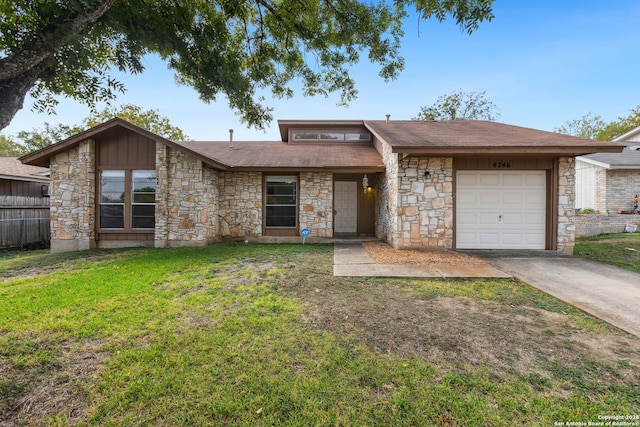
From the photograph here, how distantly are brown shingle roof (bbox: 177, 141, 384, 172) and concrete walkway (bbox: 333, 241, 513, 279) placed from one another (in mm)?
3791

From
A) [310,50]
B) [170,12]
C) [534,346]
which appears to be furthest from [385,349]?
[170,12]

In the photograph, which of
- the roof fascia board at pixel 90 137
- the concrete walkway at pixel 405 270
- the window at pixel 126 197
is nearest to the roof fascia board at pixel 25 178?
the roof fascia board at pixel 90 137

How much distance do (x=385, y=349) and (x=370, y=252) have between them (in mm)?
4734

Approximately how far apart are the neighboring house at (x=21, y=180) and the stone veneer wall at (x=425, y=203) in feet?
46.7

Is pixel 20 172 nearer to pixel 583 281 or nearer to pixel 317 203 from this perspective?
pixel 317 203

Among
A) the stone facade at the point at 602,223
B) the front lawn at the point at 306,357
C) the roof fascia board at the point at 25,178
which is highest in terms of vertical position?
the roof fascia board at the point at 25,178

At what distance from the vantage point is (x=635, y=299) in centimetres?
392

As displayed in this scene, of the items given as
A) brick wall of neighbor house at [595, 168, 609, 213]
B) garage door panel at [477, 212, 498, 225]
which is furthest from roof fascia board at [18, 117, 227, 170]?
brick wall of neighbor house at [595, 168, 609, 213]

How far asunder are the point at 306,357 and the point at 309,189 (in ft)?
23.3

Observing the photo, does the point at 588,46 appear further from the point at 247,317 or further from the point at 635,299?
the point at 247,317

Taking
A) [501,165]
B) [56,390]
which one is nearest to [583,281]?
[501,165]

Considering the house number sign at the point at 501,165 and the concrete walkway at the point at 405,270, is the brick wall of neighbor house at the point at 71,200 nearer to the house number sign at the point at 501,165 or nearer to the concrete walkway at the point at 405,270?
the concrete walkway at the point at 405,270

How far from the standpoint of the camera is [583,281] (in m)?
4.80

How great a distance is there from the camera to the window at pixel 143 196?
8289 mm
